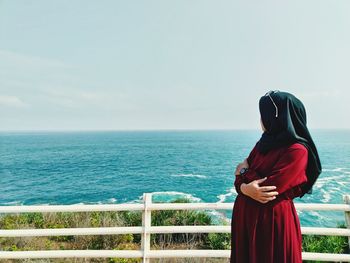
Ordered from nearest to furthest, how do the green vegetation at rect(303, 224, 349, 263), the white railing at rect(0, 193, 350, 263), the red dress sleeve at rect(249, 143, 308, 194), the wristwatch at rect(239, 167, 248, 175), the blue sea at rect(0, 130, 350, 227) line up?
the red dress sleeve at rect(249, 143, 308, 194) < the wristwatch at rect(239, 167, 248, 175) < the white railing at rect(0, 193, 350, 263) < the green vegetation at rect(303, 224, 349, 263) < the blue sea at rect(0, 130, 350, 227)

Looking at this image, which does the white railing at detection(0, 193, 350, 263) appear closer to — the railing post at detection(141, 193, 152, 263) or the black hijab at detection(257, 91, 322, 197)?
the railing post at detection(141, 193, 152, 263)

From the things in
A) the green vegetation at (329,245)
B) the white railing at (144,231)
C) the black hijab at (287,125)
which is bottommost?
the green vegetation at (329,245)

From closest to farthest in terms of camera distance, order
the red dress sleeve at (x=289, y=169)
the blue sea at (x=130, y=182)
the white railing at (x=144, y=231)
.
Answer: the red dress sleeve at (x=289, y=169), the white railing at (x=144, y=231), the blue sea at (x=130, y=182)

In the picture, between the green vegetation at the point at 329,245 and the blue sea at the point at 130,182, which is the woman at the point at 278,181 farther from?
the blue sea at the point at 130,182

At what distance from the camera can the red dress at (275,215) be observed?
1.54 m

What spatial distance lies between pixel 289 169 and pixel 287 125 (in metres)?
0.26

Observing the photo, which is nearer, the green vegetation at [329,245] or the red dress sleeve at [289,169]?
the red dress sleeve at [289,169]

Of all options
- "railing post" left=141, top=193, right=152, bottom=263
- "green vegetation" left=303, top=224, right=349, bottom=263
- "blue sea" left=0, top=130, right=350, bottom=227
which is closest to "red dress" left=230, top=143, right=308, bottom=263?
"railing post" left=141, top=193, right=152, bottom=263

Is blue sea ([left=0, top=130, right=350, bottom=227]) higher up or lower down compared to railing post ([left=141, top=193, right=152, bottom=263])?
lower down

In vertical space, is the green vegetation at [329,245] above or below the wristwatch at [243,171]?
below

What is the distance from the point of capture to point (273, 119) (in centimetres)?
164

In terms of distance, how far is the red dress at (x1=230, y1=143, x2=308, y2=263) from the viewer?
154cm

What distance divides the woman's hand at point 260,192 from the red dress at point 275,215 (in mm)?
31

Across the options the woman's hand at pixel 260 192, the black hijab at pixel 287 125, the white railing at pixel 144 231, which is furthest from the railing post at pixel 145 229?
the black hijab at pixel 287 125
